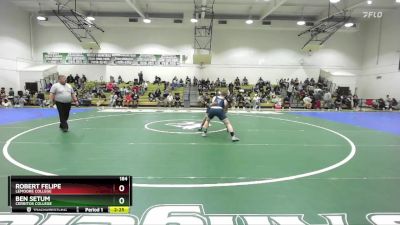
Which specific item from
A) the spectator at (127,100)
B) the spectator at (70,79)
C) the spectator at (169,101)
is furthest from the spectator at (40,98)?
the spectator at (169,101)

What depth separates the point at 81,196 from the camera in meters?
2.17

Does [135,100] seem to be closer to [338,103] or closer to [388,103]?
[338,103]

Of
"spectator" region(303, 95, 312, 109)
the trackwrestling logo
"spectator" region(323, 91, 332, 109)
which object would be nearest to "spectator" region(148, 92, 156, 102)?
"spectator" region(303, 95, 312, 109)

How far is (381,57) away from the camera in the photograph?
26.9 m

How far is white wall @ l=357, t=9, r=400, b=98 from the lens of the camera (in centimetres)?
2505

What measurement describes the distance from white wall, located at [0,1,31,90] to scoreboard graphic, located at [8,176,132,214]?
2789 centimetres

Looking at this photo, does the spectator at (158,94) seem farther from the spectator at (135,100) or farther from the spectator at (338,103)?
the spectator at (338,103)

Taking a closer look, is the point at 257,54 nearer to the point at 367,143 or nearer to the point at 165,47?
→ the point at 165,47

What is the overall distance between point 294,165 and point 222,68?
2422 centimetres

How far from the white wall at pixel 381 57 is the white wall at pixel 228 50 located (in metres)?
1.26

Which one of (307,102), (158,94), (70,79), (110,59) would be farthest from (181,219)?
(110,59)

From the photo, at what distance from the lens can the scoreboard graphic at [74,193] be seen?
214 centimetres

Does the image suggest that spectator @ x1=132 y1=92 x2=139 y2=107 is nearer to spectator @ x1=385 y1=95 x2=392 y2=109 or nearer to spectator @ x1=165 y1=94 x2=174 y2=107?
spectator @ x1=165 y1=94 x2=174 y2=107

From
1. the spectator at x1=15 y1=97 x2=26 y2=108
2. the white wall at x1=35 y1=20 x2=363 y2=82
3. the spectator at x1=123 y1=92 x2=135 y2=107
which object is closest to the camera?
the spectator at x1=15 y1=97 x2=26 y2=108
